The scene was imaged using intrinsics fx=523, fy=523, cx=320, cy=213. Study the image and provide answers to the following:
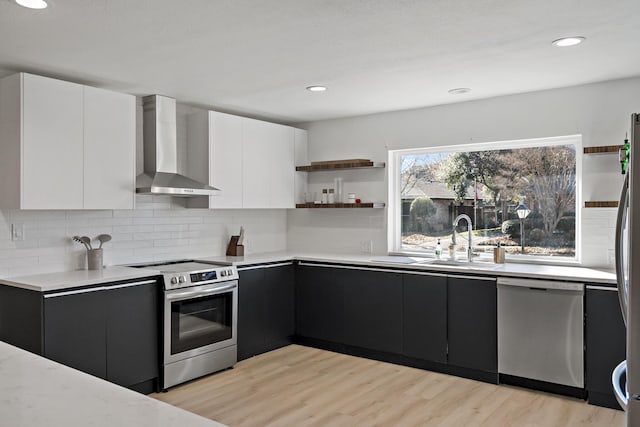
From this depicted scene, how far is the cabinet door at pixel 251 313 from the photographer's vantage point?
183 inches

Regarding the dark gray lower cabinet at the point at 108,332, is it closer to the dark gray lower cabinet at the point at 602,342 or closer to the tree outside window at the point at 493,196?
the tree outside window at the point at 493,196

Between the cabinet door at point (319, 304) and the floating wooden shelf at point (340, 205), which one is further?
the floating wooden shelf at point (340, 205)

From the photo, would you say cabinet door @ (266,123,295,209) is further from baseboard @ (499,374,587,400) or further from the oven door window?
baseboard @ (499,374,587,400)

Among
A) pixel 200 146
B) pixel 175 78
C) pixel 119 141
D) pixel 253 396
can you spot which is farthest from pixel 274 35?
pixel 253 396

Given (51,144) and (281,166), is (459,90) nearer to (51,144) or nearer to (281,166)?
(281,166)

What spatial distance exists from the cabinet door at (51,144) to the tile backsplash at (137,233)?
1.32ft

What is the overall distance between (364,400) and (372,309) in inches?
41.7

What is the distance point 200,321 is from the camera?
167 inches

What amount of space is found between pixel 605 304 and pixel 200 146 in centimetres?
354

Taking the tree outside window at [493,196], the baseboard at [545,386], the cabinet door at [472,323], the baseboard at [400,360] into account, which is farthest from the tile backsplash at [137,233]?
the baseboard at [545,386]

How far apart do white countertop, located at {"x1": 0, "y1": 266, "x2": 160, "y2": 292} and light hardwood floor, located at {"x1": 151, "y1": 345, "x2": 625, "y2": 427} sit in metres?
0.93

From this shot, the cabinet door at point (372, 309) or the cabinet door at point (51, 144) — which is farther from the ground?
the cabinet door at point (51, 144)

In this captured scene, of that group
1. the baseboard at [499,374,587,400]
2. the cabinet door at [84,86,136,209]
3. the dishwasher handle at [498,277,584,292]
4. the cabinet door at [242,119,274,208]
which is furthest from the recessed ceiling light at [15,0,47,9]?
the baseboard at [499,374,587,400]

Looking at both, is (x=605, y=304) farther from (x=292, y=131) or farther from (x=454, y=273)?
(x=292, y=131)
